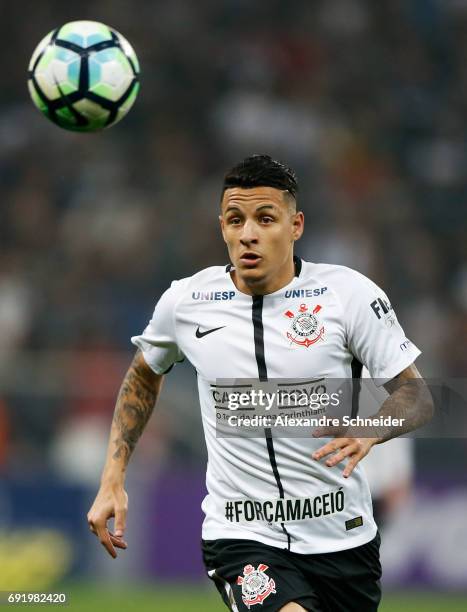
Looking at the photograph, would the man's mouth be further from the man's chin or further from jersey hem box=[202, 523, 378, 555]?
jersey hem box=[202, 523, 378, 555]

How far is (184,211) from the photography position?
14.2m

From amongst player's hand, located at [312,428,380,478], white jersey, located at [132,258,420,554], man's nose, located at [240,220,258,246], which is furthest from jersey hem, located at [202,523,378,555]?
man's nose, located at [240,220,258,246]

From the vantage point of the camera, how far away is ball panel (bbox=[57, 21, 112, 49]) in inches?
286

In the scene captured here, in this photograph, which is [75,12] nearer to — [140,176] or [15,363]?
[140,176]

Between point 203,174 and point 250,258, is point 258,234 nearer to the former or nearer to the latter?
A: point 250,258

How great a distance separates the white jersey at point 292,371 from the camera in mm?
5141

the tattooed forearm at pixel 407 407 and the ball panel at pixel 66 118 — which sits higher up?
the ball panel at pixel 66 118

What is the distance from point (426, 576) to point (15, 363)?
155 inches

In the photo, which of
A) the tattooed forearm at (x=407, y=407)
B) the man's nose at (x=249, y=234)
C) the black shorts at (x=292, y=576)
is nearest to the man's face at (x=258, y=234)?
the man's nose at (x=249, y=234)

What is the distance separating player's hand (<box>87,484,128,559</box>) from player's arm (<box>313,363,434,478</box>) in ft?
2.98

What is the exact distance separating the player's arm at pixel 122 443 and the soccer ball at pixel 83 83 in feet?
6.22

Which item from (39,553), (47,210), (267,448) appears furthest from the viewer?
(47,210)

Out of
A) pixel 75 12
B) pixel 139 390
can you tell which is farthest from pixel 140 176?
pixel 139 390

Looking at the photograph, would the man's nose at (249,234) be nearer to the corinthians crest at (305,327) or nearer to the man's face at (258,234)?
the man's face at (258,234)
